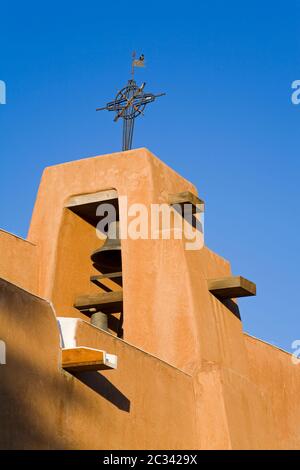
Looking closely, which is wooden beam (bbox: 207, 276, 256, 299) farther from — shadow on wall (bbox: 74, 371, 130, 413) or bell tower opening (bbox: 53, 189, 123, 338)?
shadow on wall (bbox: 74, 371, 130, 413)

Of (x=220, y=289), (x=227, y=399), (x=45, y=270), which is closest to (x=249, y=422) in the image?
(x=227, y=399)

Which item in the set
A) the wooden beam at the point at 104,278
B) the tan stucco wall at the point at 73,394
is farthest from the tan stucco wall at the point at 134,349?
the wooden beam at the point at 104,278

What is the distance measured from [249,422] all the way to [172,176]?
3797 mm

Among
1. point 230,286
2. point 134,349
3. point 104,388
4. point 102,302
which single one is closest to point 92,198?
point 102,302

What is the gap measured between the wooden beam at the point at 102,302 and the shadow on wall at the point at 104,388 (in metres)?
3.23

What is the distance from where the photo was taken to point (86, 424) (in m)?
9.80

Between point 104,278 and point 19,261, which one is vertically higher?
point 104,278

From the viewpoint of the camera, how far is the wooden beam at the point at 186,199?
44.1ft

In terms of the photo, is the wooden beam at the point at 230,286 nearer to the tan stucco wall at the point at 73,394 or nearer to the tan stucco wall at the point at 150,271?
the tan stucco wall at the point at 150,271

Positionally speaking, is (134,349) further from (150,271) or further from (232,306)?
(232,306)

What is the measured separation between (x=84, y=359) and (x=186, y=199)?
176 inches

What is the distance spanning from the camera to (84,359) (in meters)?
9.51
